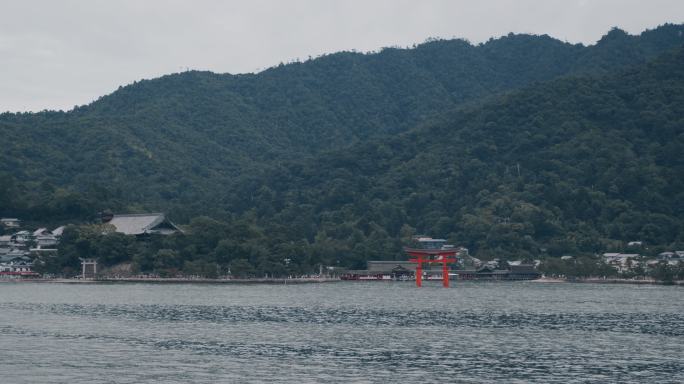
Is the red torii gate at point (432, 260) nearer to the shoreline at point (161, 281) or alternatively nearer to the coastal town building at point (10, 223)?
the shoreline at point (161, 281)

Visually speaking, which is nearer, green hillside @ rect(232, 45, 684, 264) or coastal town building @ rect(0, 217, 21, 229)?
coastal town building @ rect(0, 217, 21, 229)

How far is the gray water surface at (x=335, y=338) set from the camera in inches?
1609

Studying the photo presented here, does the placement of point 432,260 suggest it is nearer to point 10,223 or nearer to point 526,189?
point 526,189

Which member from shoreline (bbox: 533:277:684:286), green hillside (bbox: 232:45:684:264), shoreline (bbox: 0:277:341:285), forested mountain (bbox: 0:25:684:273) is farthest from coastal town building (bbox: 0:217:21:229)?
shoreline (bbox: 533:277:684:286)

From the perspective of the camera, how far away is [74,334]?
180 feet

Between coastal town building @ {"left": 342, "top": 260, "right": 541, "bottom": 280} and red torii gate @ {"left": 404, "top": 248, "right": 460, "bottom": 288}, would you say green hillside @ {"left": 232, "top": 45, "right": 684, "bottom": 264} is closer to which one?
A: coastal town building @ {"left": 342, "top": 260, "right": 541, "bottom": 280}

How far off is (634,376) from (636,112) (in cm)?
15690

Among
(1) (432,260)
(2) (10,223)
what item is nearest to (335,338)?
(1) (432,260)

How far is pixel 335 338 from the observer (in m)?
54.0

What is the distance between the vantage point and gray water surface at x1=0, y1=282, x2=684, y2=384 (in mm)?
40875

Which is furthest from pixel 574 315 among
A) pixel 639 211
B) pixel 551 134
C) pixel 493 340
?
pixel 551 134

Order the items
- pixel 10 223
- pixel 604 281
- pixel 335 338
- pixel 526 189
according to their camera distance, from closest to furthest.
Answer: pixel 335 338
pixel 604 281
pixel 10 223
pixel 526 189

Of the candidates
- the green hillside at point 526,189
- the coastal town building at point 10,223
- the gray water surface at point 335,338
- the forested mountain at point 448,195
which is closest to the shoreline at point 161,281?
the forested mountain at point 448,195

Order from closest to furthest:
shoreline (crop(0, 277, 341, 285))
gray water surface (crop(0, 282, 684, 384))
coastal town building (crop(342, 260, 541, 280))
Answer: gray water surface (crop(0, 282, 684, 384)), shoreline (crop(0, 277, 341, 285)), coastal town building (crop(342, 260, 541, 280))
